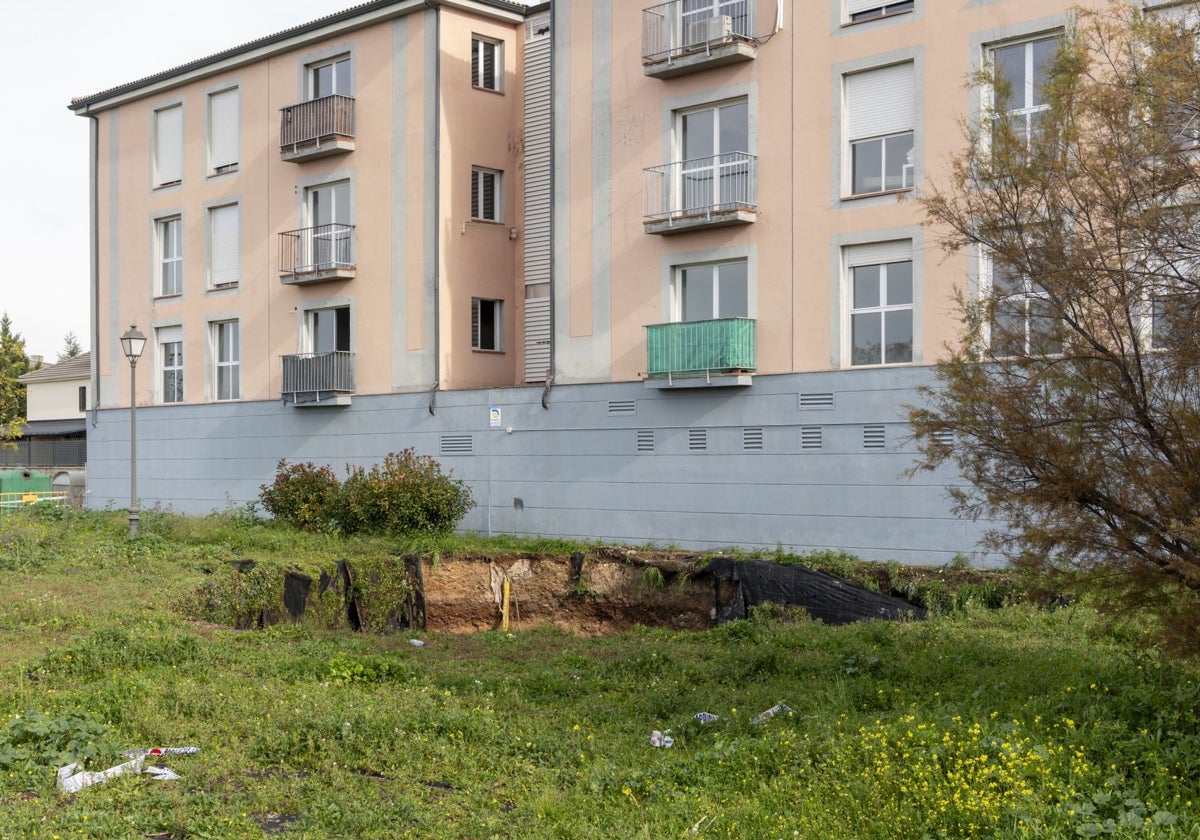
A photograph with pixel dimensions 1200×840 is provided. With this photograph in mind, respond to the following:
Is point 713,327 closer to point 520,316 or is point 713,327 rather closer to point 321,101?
point 520,316

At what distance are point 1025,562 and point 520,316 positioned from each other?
2064 cm

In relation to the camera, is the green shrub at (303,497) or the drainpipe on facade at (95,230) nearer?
the green shrub at (303,497)

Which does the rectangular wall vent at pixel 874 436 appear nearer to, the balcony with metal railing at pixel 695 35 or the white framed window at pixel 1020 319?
the balcony with metal railing at pixel 695 35

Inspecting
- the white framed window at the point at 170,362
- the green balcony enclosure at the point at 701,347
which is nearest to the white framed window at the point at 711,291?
the green balcony enclosure at the point at 701,347

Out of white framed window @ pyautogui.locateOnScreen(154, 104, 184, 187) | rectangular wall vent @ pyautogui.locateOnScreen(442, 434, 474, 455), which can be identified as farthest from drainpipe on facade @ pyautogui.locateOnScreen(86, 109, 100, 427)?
rectangular wall vent @ pyautogui.locateOnScreen(442, 434, 474, 455)

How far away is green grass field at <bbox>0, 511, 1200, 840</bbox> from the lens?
270 inches

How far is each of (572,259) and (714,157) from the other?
12.0 ft

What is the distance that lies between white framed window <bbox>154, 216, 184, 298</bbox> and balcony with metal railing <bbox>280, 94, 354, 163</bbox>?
549 centimetres

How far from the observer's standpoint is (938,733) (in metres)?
7.71

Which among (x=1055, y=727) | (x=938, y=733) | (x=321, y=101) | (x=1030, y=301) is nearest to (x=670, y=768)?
(x=938, y=733)

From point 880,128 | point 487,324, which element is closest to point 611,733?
point 880,128

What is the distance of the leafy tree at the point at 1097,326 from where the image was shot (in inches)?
296

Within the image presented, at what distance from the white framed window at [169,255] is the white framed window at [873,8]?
20.1 m

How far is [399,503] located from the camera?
22516 millimetres
